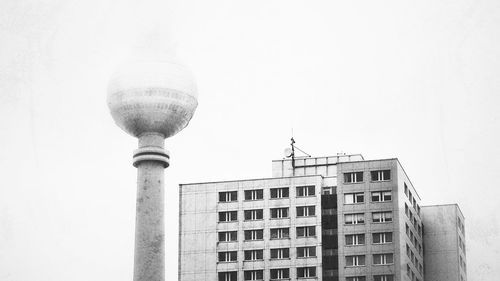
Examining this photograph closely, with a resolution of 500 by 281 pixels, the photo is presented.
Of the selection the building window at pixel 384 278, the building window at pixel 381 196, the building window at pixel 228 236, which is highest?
the building window at pixel 381 196

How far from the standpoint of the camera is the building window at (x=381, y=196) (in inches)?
4850

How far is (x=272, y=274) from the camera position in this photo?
125 m

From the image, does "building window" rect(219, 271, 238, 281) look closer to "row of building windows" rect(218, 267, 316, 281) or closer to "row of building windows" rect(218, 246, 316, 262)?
"row of building windows" rect(218, 267, 316, 281)

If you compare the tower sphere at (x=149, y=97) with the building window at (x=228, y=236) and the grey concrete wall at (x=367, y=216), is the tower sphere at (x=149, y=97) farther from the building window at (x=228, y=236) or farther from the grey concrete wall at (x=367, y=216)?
the building window at (x=228, y=236)

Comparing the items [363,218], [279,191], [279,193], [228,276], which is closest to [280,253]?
[228,276]

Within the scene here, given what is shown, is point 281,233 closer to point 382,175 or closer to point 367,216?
point 367,216

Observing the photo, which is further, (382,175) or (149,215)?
(382,175)

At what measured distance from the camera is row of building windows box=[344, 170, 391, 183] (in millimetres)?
123250

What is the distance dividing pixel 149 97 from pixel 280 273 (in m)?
46.6

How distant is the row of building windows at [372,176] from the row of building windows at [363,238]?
5733mm

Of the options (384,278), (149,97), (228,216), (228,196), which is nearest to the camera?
(149,97)

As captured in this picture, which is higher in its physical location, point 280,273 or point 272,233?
point 272,233

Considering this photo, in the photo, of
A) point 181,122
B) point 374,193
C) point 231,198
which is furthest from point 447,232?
point 181,122

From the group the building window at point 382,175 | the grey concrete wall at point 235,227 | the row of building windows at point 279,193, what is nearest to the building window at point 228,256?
the grey concrete wall at point 235,227
